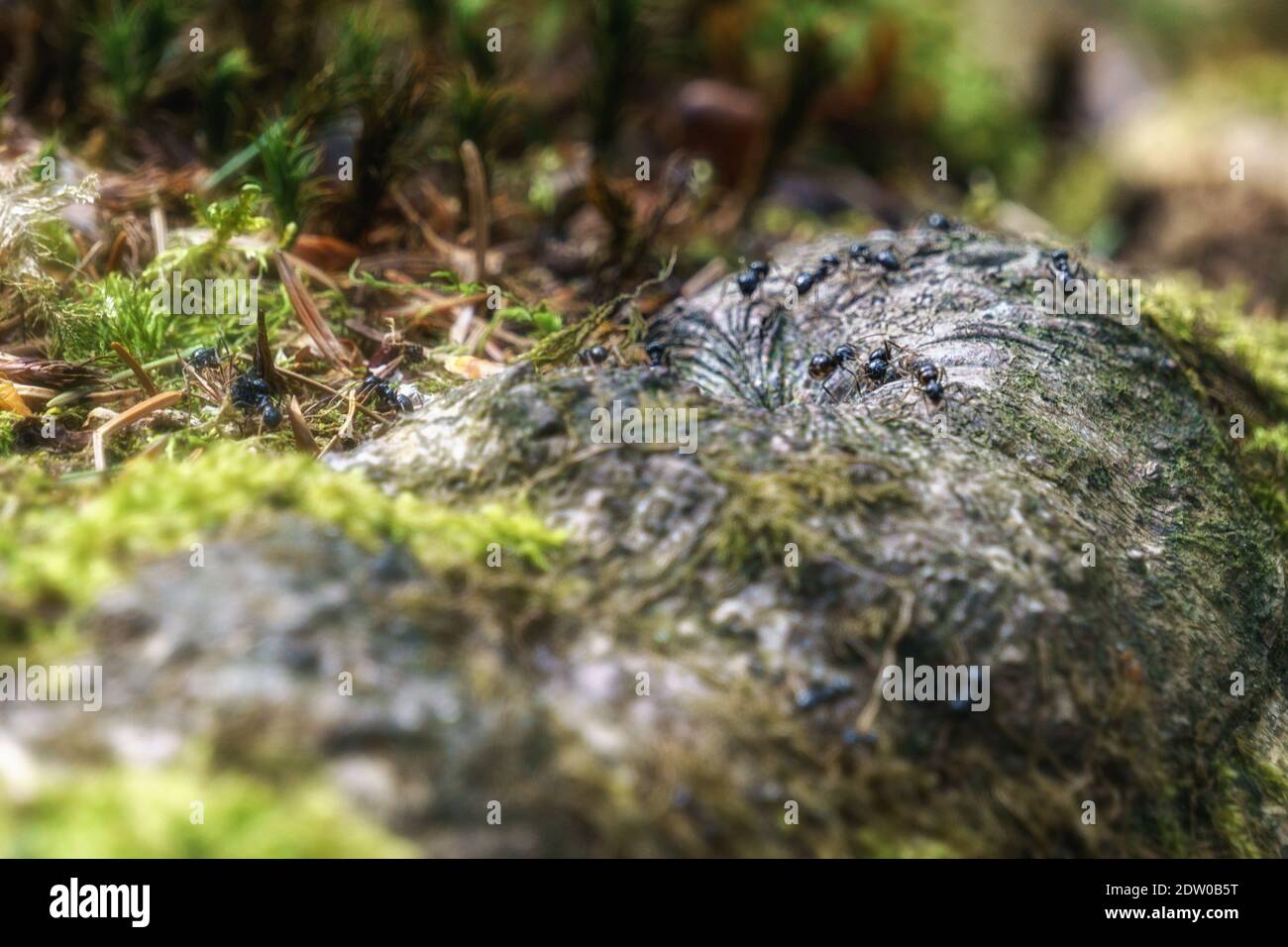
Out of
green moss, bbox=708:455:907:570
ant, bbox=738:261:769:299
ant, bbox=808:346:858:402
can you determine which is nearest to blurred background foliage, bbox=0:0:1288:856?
ant, bbox=738:261:769:299

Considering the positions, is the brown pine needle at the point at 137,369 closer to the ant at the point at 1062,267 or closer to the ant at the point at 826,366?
the ant at the point at 826,366

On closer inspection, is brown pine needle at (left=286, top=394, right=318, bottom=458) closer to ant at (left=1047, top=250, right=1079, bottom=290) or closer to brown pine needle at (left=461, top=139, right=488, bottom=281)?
brown pine needle at (left=461, top=139, right=488, bottom=281)

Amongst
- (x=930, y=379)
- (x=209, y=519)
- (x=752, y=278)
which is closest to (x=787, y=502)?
(x=930, y=379)

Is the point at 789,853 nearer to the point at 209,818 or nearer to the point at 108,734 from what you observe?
the point at 209,818

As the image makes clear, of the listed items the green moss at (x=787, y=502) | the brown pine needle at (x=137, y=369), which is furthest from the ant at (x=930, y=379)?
the brown pine needle at (x=137, y=369)

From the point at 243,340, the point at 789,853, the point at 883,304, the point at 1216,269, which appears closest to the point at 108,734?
the point at 789,853

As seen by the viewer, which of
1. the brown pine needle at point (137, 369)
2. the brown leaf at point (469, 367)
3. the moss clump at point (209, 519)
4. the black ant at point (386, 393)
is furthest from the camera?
the brown leaf at point (469, 367)

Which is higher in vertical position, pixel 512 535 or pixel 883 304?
pixel 883 304
